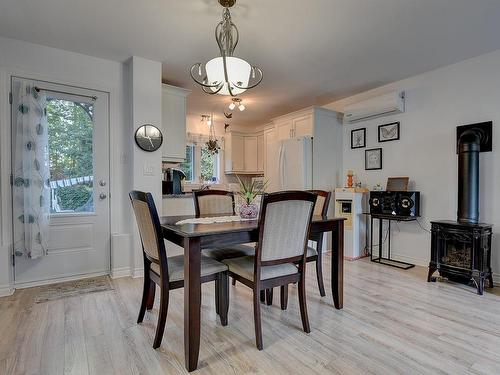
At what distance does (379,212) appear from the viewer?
378cm

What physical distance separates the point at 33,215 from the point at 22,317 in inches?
39.9

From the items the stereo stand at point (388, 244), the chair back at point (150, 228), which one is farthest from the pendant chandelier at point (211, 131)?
the chair back at point (150, 228)

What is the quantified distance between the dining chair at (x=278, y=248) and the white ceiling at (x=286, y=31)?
161 cm

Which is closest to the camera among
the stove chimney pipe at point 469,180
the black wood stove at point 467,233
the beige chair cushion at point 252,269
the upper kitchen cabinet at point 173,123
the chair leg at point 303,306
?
the beige chair cushion at point 252,269

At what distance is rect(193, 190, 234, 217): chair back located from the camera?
2.85m

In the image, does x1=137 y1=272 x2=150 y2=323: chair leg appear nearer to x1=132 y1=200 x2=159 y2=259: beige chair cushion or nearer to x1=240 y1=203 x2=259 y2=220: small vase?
x1=132 y1=200 x2=159 y2=259: beige chair cushion

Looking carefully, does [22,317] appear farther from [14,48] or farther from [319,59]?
[319,59]

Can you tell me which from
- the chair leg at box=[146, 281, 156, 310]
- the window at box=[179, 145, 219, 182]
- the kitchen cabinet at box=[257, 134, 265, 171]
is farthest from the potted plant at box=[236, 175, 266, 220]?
the kitchen cabinet at box=[257, 134, 265, 171]

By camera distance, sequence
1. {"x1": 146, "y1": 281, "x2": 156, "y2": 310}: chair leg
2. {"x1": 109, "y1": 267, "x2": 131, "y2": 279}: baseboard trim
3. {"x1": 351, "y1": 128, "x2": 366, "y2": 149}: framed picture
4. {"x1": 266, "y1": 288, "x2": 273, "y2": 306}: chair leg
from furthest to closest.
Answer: {"x1": 351, "y1": 128, "x2": 366, "y2": 149}: framed picture → {"x1": 109, "y1": 267, "x2": 131, "y2": 279}: baseboard trim → {"x1": 266, "y1": 288, "x2": 273, "y2": 306}: chair leg → {"x1": 146, "y1": 281, "x2": 156, "y2": 310}: chair leg

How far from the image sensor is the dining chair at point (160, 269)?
1751mm

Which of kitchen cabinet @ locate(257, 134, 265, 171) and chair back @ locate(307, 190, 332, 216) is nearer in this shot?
chair back @ locate(307, 190, 332, 216)

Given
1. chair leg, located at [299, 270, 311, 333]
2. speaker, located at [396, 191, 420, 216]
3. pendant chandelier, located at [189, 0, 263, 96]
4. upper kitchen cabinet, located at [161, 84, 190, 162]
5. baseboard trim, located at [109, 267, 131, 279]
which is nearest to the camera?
chair leg, located at [299, 270, 311, 333]

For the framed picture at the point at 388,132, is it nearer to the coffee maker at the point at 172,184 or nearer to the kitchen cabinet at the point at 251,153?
the kitchen cabinet at the point at 251,153

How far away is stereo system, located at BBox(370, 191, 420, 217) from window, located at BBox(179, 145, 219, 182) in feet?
10.6
